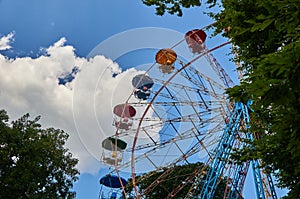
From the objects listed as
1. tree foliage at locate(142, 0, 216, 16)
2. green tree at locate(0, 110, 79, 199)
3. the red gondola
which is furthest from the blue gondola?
tree foliage at locate(142, 0, 216, 16)

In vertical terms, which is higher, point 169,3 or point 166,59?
point 166,59

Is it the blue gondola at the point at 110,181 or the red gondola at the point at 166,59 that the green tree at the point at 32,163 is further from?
the red gondola at the point at 166,59

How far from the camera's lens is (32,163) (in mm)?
12125

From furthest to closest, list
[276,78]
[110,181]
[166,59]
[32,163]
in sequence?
[110,181] < [166,59] < [32,163] < [276,78]

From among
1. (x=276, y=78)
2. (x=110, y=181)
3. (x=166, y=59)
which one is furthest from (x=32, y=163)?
(x=276, y=78)

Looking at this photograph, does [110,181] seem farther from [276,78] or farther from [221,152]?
[276,78]

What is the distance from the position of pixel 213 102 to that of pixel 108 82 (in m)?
4.40

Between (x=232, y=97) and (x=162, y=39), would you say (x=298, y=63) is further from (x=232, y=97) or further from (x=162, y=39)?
(x=162, y=39)

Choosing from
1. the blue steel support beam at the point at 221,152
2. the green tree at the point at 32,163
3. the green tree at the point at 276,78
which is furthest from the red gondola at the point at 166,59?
the green tree at the point at 276,78

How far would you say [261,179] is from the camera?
11.2 metres

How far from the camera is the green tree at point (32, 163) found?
1168 cm

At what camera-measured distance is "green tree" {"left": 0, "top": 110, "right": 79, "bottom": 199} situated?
1168cm

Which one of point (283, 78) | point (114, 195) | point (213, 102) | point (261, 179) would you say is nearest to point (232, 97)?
point (283, 78)

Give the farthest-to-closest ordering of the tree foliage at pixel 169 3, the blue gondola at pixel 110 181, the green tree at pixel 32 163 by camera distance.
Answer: the blue gondola at pixel 110 181 < the green tree at pixel 32 163 < the tree foliage at pixel 169 3
